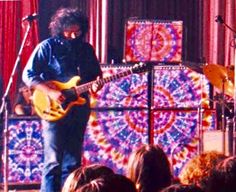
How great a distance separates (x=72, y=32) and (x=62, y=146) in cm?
86

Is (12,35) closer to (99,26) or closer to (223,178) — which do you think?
(99,26)

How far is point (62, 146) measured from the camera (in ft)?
15.7

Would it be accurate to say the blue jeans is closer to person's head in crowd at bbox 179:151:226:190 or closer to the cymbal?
the cymbal

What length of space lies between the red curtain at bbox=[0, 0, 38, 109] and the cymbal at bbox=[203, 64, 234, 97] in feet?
7.58

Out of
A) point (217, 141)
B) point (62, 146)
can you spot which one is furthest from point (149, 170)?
point (217, 141)

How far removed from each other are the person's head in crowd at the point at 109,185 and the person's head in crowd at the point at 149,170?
700mm

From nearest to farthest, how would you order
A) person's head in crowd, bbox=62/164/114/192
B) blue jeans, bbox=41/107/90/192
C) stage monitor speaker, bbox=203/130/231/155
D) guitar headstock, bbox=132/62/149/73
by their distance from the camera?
person's head in crowd, bbox=62/164/114/192 → blue jeans, bbox=41/107/90/192 → guitar headstock, bbox=132/62/149/73 → stage monitor speaker, bbox=203/130/231/155

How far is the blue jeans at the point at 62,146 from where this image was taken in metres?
4.78

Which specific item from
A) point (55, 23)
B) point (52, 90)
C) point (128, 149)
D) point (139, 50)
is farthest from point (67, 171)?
point (139, 50)

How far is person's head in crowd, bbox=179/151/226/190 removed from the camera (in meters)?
2.62

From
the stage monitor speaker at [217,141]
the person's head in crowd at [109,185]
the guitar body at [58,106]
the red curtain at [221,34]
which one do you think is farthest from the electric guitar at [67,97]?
the person's head in crowd at [109,185]

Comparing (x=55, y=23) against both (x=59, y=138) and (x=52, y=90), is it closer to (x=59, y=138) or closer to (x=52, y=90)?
(x=52, y=90)

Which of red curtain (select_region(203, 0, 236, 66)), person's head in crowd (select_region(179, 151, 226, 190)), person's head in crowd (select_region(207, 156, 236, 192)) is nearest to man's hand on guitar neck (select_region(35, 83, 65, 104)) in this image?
person's head in crowd (select_region(179, 151, 226, 190))

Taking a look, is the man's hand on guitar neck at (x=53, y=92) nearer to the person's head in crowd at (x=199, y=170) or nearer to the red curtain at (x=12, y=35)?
the person's head in crowd at (x=199, y=170)
